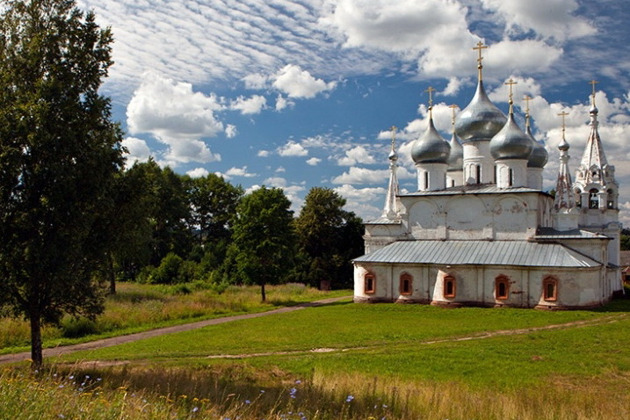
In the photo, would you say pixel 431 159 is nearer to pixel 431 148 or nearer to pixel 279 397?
pixel 431 148

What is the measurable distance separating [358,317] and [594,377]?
12237mm

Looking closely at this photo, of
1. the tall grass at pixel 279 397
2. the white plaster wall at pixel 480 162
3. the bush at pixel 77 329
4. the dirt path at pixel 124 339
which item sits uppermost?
the white plaster wall at pixel 480 162

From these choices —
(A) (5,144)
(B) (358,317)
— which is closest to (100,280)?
(A) (5,144)

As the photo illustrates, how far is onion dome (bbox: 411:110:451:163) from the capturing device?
106 feet

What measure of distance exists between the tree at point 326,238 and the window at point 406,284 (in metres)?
18.6

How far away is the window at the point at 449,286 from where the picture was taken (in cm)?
2714

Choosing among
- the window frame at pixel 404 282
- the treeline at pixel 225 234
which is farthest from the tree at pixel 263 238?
the window frame at pixel 404 282

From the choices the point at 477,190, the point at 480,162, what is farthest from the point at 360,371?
the point at 480,162

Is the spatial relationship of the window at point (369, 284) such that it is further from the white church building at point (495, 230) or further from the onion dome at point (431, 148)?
the onion dome at point (431, 148)

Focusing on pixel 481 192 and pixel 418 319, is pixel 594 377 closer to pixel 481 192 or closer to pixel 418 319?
pixel 418 319

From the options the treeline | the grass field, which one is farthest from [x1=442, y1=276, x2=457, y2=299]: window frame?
the treeline

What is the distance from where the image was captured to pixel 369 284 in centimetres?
2920

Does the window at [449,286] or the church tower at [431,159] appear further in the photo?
the church tower at [431,159]

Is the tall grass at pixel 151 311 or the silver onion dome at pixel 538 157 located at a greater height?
the silver onion dome at pixel 538 157
